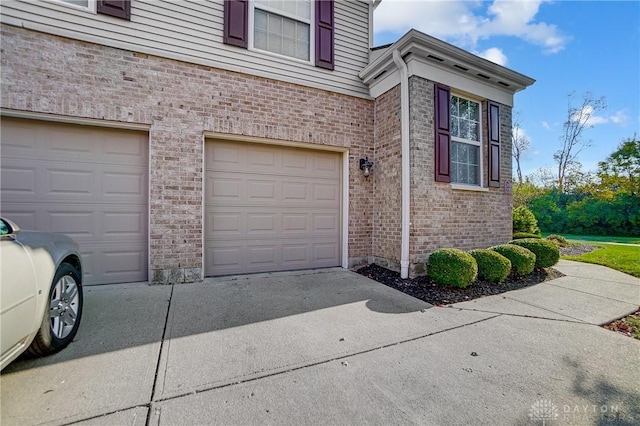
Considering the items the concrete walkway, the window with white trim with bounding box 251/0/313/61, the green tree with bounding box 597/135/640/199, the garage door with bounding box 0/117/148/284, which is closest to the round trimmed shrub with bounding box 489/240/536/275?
the concrete walkway

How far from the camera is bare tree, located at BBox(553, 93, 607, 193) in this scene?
1751 cm

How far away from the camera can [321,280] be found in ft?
15.1

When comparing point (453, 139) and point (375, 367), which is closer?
point (375, 367)

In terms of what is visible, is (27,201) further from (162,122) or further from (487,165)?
(487,165)

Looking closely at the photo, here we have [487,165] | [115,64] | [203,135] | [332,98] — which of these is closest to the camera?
[115,64]

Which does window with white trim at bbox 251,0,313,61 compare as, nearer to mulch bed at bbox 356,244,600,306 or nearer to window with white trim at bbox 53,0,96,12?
window with white trim at bbox 53,0,96,12

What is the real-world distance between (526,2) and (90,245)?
Answer: 30.5 feet

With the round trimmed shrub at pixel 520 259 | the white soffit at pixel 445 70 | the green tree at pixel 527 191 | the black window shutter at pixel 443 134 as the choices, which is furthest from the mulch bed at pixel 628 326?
the green tree at pixel 527 191

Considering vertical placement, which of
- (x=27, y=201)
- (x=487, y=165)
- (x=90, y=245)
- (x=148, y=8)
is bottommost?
(x=90, y=245)

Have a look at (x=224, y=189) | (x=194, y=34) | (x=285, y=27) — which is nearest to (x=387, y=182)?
(x=224, y=189)

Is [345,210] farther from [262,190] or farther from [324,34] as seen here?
[324,34]

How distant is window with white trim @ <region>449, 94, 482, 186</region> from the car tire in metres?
5.85

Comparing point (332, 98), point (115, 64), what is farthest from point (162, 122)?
point (332, 98)

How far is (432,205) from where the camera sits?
16.2 feet
